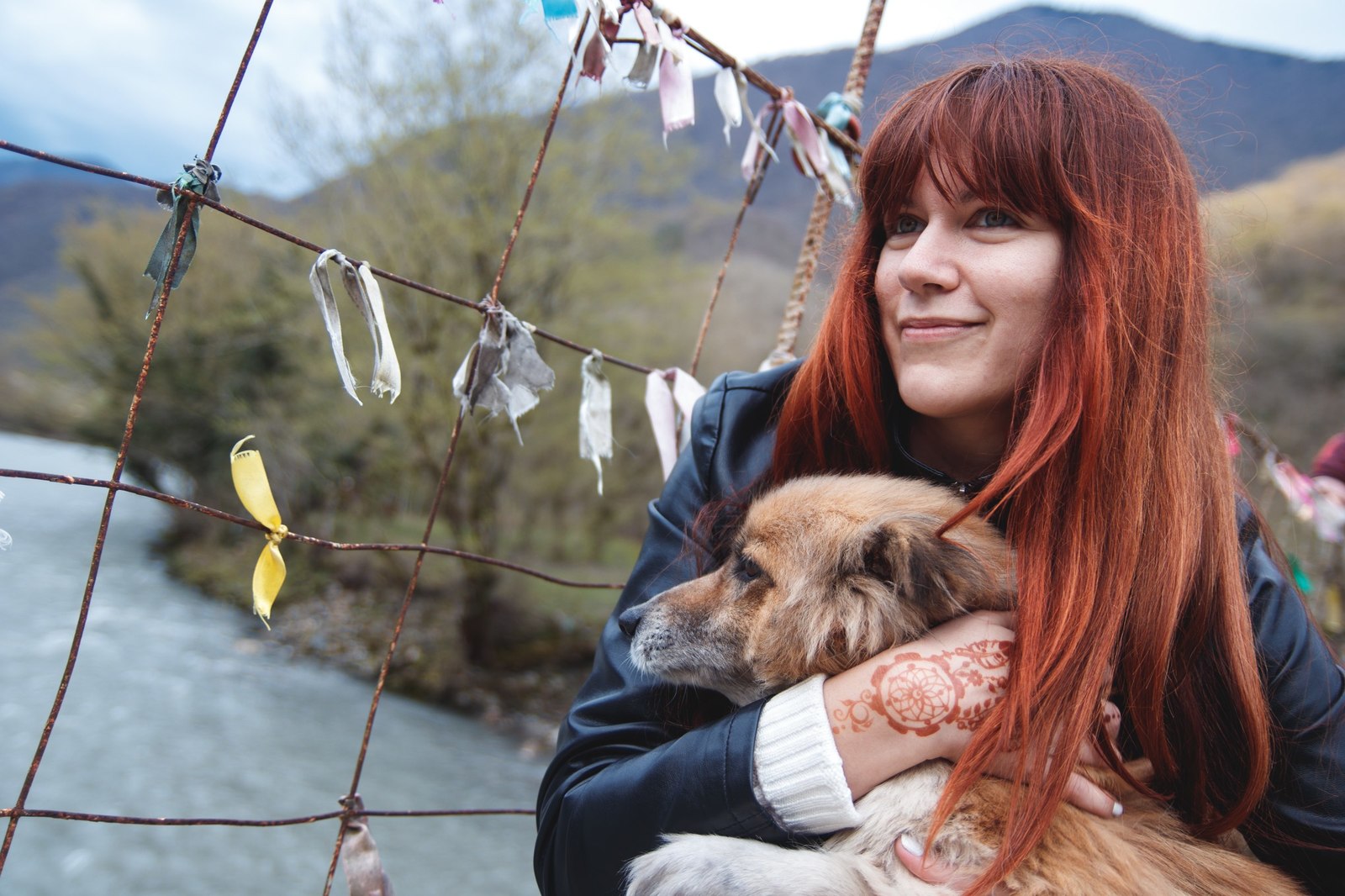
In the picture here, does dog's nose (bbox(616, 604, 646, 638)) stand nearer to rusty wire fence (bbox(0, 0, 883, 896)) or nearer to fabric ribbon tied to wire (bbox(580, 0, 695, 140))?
rusty wire fence (bbox(0, 0, 883, 896))

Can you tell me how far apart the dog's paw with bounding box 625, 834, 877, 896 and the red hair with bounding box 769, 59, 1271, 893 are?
0.29 metres

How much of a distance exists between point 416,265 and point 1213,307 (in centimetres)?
1035

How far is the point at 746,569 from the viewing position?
1.83 meters

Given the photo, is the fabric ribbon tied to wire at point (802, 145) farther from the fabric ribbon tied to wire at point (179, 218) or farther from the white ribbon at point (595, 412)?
the fabric ribbon tied to wire at point (179, 218)

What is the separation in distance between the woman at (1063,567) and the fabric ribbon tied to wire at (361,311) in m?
0.72

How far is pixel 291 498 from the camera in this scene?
13852 millimetres

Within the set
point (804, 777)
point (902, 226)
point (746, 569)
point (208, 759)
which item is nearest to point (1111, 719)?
point (804, 777)

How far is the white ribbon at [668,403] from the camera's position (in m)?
2.35

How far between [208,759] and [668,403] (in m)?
8.73


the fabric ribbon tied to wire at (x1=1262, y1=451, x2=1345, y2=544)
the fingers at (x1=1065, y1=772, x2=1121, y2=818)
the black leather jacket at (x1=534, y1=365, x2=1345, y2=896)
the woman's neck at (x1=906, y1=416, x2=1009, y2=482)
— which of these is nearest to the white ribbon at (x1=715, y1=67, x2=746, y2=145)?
the woman's neck at (x1=906, y1=416, x2=1009, y2=482)

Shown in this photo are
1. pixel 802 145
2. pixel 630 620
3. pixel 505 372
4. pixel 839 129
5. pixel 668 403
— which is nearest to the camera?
pixel 630 620

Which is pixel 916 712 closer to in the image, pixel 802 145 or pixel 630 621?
pixel 630 621

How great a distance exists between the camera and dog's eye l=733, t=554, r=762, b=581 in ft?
5.93

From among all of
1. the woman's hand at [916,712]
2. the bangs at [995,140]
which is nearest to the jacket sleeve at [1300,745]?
the woman's hand at [916,712]
